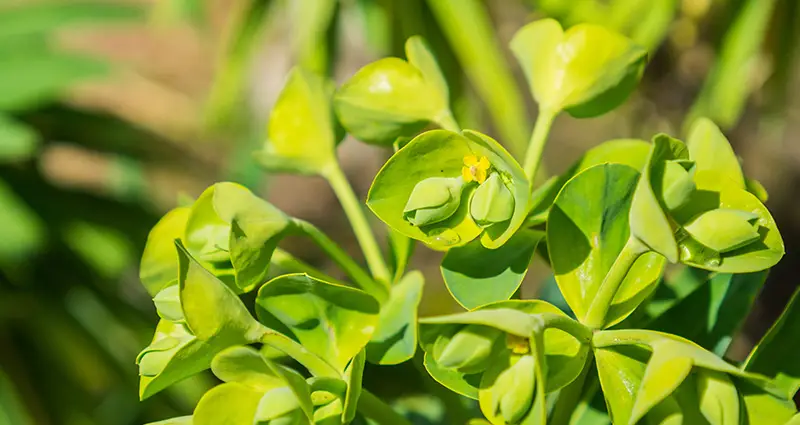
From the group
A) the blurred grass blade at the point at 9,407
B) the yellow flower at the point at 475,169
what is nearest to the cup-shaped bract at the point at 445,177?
the yellow flower at the point at 475,169

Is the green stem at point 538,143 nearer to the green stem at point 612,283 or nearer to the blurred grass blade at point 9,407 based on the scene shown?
the green stem at point 612,283

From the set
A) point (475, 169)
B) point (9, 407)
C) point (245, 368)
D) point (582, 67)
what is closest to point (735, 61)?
point (582, 67)

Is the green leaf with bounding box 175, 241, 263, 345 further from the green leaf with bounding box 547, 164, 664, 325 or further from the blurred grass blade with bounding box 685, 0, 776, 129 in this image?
the blurred grass blade with bounding box 685, 0, 776, 129

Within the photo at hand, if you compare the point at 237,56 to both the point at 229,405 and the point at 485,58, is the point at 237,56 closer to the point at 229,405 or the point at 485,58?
the point at 485,58

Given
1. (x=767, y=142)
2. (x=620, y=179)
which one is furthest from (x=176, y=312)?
(x=767, y=142)

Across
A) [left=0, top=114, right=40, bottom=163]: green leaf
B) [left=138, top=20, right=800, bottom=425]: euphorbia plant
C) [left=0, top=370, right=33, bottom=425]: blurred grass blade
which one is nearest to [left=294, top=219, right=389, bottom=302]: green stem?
[left=138, top=20, right=800, bottom=425]: euphorbia plant
